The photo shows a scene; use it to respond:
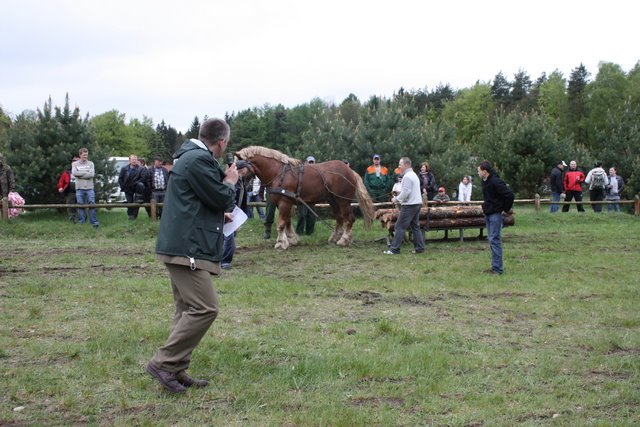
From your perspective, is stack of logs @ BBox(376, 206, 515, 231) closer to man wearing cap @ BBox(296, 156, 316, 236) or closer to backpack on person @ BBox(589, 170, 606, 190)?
man wearing cap @ BBox(296, 156, 316, 236)

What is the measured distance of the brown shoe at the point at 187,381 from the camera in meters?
5.46

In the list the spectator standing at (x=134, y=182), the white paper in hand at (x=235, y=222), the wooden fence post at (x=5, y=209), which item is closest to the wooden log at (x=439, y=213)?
the spectator standing at (x=134, y=182)

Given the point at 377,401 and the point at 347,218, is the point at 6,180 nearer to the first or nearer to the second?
the point at 347,218

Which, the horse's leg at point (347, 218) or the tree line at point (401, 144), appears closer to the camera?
the horse's leg at point (347, 218)

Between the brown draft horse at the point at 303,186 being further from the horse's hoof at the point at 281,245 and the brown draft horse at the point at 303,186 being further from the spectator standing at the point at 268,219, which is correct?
the spectator standing at the point at 268,219

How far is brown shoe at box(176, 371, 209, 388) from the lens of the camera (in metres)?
5.46

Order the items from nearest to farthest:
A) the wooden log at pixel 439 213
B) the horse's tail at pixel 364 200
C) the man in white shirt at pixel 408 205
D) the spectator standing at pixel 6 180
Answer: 1. the man in white shirt at pixel 408 205
2. the wooden log at pixel 439 213
3. the horse's tail at pixel 364 200
4. the spectator standing at pixel 6 180

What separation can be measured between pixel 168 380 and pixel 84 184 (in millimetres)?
13683

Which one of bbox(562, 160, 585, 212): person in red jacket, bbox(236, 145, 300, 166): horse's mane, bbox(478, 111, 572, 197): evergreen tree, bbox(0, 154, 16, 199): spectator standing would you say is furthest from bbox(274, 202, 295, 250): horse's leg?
bbox(478, 111, 572, 197): evergreen tree

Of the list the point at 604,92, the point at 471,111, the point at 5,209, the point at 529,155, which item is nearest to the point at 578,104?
the point at 604,92

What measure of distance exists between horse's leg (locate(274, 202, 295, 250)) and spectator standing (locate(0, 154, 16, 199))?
24.5 ft

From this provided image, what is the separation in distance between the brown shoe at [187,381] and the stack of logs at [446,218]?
9.88m

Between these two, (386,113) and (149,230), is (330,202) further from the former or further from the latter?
(386,113)

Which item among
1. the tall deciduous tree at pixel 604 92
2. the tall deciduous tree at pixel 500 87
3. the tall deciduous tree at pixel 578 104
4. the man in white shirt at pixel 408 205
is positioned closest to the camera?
the man in white shirt at pixel 408 205
